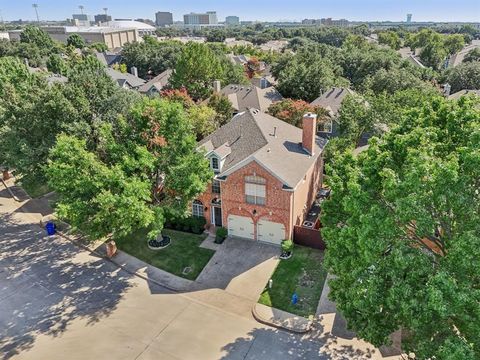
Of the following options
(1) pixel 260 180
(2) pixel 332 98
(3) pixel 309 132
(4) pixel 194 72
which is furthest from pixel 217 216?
(4) pixel 194 72

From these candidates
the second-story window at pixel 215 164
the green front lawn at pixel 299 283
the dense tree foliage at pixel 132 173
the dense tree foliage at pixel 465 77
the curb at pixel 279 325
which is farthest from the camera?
the dense tree foliage at pixel 465 77

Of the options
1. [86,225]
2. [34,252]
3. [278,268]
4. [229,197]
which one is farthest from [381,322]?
[34,252]

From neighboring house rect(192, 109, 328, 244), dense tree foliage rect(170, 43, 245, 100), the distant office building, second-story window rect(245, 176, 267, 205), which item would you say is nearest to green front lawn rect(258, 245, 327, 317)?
neighboring house rect(192, 109, 328, 244)

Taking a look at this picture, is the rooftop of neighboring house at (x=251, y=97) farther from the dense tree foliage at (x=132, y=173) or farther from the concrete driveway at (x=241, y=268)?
the concrete driveway at (x=241, y=268)

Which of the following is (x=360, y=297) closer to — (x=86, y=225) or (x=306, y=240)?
(x=306, y=240)

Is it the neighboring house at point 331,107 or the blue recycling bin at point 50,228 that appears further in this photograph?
the neighboring house at point 331,107

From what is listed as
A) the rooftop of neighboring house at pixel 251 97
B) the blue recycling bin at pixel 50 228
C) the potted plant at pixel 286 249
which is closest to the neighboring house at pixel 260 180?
the potted plant at pixel 286 249
